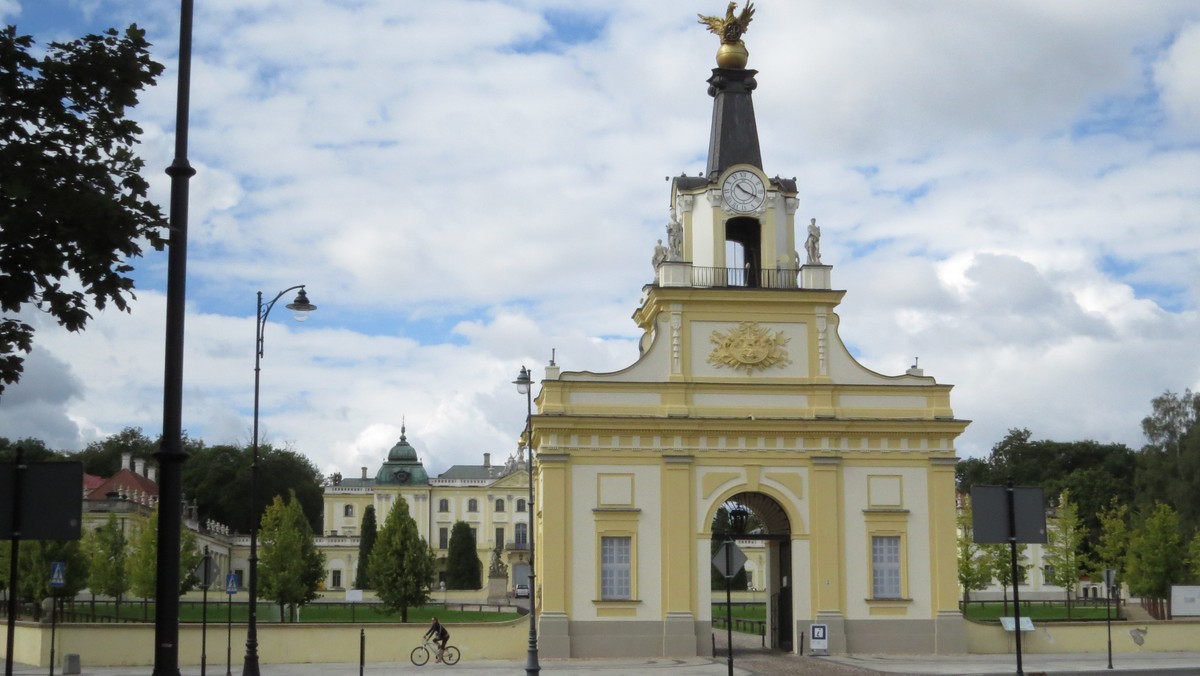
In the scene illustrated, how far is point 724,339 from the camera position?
42.9 m

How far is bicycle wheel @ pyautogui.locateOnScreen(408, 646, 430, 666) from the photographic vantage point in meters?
39.4

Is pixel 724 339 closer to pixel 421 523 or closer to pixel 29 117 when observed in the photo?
pixel 29 117

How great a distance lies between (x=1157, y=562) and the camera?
60.8 meters

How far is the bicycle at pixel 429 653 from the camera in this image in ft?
129

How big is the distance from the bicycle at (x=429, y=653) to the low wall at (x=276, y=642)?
2.12 feet

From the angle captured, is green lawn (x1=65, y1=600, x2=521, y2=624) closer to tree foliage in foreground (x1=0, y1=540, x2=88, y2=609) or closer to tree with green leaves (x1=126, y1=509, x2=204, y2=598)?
tree with green leaves (x1=126, y1=509, x2=204, y2=598)

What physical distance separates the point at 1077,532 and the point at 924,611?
35189mm

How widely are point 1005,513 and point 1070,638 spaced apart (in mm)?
27068

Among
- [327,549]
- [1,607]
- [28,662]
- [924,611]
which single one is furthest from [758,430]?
[327,549]

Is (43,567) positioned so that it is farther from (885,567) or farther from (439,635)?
(885,567)

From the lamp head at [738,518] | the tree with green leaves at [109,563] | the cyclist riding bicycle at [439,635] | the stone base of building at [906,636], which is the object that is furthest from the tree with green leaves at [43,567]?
the stone base of building at [906,636]

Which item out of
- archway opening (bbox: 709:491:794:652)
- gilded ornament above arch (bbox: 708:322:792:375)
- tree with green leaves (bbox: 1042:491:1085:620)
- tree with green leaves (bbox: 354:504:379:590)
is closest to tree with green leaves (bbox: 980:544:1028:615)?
tree with green leaves (bbox: 1042:491:1085:620)

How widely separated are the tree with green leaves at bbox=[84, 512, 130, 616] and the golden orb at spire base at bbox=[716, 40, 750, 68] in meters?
38.2

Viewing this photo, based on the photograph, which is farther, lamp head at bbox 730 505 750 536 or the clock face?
lamp head at bbox 730 505 750 536
